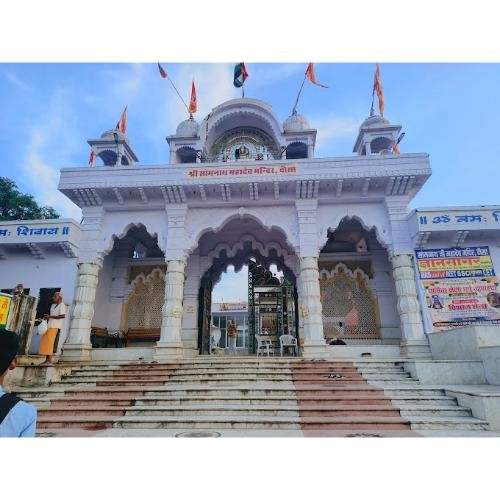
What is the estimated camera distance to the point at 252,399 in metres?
5.94

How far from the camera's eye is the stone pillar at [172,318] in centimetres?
934

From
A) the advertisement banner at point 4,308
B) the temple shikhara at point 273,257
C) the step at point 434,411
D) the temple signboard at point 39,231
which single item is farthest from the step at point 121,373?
the step at point 434,411

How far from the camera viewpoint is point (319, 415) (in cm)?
538

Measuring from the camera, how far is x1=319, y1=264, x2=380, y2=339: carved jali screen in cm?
1135

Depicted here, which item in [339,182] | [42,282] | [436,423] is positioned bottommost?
[436,423]

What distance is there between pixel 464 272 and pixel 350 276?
11.9ft

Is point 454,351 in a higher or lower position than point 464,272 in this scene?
lower

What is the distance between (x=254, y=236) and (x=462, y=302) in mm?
6898

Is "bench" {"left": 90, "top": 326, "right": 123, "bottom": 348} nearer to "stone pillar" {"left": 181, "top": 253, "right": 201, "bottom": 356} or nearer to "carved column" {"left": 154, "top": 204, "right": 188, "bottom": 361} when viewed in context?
"stone pillar" {"left": 181, "top": 253, "right": 201, "bottom": 356}

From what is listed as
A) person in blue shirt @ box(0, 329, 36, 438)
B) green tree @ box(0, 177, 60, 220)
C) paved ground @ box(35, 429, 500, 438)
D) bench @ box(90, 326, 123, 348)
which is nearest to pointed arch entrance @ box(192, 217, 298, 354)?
bench @ box(90, 326, 123, 348)

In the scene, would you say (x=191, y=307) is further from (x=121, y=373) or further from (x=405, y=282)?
(x=405, y=282)

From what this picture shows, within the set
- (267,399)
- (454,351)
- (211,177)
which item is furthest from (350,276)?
(267,399)

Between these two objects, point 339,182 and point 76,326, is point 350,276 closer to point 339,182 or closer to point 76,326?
point 339,182

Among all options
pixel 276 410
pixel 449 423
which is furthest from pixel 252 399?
pixel 449 423
